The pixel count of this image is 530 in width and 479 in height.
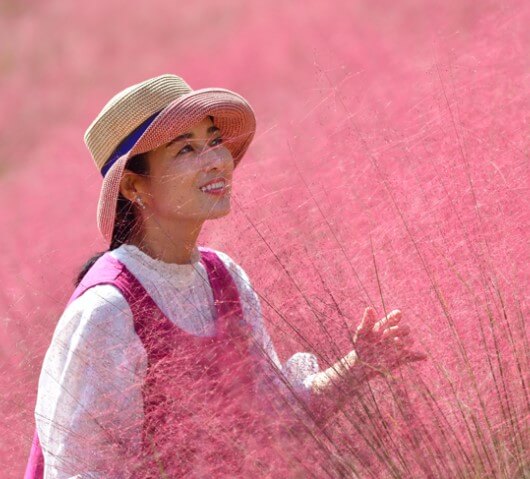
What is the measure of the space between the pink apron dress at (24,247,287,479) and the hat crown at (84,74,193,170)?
46cm

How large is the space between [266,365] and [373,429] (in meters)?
0.18

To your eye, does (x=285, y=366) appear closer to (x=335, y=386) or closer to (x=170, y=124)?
(x=335, y=386)

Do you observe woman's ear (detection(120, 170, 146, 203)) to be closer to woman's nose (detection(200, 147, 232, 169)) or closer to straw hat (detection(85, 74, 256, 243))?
straw hat (detection(85, 74, 256, 243))

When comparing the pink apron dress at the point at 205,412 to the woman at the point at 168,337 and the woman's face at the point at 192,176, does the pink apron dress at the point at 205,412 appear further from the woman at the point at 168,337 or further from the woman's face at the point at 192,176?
the woman's face at the point at 192,176

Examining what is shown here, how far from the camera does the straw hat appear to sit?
1.99 meters

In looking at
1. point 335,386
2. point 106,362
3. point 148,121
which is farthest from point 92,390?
point 148,121

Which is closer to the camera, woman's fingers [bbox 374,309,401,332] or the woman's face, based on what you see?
woman's fingers [bbox 374,309,401,332]

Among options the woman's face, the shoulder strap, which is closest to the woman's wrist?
the shoulder strap

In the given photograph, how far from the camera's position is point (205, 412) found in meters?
1.61

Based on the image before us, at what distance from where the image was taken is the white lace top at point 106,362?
5.63 ft

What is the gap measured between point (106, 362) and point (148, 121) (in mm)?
468

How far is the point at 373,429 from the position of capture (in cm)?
162

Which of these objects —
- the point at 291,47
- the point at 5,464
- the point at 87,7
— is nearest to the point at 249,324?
the point at 5,464

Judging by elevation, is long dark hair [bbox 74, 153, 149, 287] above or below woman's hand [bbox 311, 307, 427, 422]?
above
